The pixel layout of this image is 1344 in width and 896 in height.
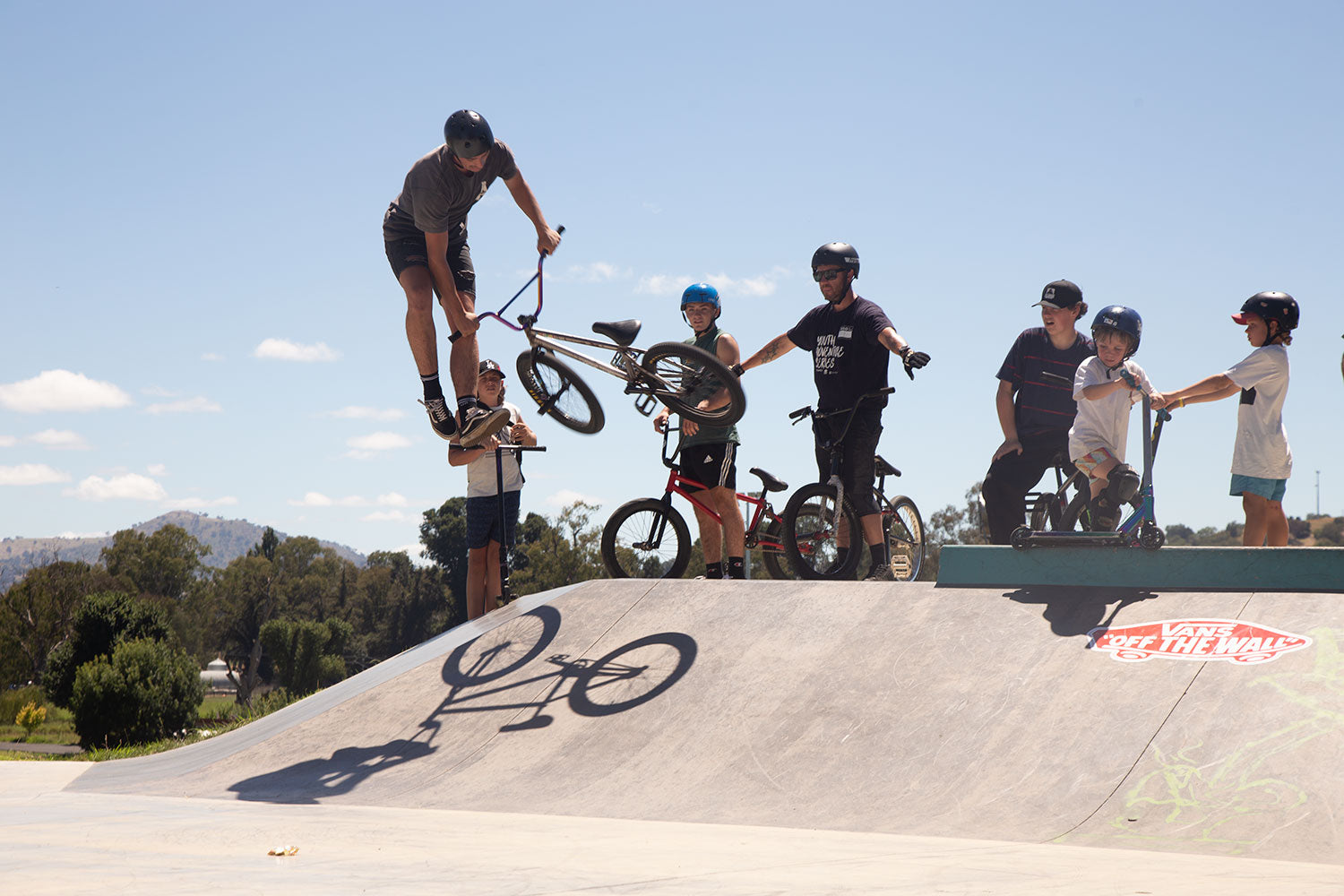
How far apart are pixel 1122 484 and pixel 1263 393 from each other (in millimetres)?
1090

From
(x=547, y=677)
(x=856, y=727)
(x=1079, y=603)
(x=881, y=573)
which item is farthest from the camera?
(x=881, y=573)

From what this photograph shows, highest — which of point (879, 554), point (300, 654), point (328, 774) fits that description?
point (879, 554)

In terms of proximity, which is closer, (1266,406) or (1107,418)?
(1266,406)

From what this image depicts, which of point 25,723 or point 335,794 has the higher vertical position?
point 335,794

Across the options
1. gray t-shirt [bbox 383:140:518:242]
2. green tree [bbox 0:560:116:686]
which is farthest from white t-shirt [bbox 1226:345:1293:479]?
green tree [bbox 0:560:116:686]

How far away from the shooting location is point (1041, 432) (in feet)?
27.1

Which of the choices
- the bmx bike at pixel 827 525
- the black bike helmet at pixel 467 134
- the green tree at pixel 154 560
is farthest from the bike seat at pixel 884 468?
the green tree at pixel 154 560

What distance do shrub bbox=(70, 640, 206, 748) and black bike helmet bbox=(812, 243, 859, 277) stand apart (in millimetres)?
36485

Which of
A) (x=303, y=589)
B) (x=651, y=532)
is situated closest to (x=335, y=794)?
(x=651, y=532)

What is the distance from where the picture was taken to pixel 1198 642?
18.5 ft

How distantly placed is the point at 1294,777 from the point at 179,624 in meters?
91.9

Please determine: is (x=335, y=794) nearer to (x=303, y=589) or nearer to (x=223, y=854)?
(x=223, y=854)

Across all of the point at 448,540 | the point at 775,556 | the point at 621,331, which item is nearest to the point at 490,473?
the point at 621,331

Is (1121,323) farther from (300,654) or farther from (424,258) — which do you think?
(300,654)
